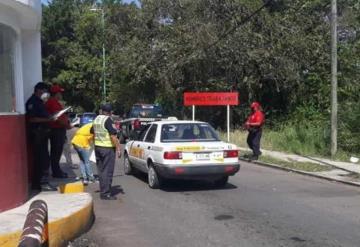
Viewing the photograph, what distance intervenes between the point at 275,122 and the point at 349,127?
10.0 meters

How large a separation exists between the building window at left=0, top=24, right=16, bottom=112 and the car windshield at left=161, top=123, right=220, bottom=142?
413cm

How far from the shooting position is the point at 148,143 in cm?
1319

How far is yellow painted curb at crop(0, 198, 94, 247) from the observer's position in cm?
705

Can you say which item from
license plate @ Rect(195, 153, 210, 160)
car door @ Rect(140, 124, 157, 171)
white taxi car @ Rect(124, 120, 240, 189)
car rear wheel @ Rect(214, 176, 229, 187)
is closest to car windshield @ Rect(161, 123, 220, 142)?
white taxi car @ Rect(124, 120, 240, 189)

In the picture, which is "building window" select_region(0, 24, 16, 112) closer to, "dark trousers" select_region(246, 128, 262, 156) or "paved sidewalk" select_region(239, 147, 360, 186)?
"paved sidewalk" select_region(239, 147, 360, 186)

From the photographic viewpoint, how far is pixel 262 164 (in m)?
18.1

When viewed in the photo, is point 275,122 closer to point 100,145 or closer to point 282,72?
point 282,72

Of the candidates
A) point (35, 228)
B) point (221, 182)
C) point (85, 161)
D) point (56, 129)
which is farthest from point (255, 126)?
point (35, 228)

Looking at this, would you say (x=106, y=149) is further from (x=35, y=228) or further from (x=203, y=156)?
(x=35, y=228)

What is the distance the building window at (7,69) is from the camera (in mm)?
8977

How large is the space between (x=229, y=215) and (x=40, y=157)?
3.75 meters

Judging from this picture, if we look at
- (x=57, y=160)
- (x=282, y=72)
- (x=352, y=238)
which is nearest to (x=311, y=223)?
(x=352, y=238)

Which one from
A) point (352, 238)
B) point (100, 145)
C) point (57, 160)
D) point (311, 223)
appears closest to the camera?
point (352, 238)

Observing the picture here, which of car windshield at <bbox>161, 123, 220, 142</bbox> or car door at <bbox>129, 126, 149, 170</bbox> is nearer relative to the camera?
car windshield at <bbox>161, 123, 220, 142</bbox>
